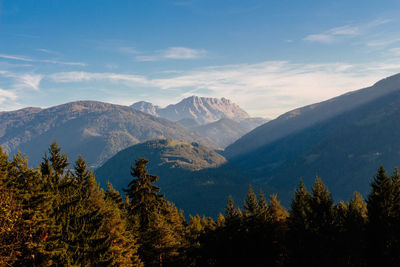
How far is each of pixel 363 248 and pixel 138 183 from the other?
31088mm

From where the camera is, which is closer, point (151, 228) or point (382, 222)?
point (382, 222)

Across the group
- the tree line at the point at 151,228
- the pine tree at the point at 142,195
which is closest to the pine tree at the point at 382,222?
the tree line at the point at 151,228

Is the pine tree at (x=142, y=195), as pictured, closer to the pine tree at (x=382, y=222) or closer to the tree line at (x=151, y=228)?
the tree line at (x=151, y=228)

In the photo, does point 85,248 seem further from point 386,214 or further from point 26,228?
point 386,214

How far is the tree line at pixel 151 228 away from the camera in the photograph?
71.7 ft

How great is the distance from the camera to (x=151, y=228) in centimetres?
3634

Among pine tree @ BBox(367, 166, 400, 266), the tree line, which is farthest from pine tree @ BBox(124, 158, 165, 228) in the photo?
pine tree @ BBox(367, 166, 400, 266)

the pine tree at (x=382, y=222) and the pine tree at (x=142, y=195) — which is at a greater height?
the pine tree at (x=142, y=195)

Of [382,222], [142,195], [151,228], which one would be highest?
[142,195]

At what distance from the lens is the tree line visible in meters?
21.9

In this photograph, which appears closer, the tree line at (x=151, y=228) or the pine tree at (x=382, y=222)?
the tree line at (x=151, y=228)

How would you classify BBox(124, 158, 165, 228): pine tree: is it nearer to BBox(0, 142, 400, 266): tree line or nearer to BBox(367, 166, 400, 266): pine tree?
BBox(0, 142, 400, 266): tree line

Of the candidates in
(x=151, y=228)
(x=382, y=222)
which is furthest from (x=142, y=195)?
(x=382, y=222)

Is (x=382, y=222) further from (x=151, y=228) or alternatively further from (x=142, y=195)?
(x=142, y=195)
